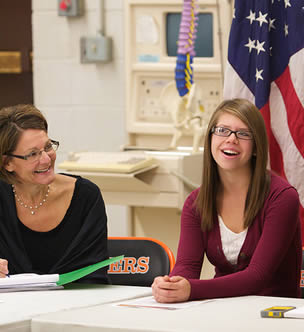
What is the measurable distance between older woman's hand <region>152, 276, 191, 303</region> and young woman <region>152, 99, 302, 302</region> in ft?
0.85

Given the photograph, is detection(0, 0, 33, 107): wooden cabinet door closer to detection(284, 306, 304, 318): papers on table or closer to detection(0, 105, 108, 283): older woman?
detection(0, 105, 108, 283): older woman

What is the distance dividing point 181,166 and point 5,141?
1582mm

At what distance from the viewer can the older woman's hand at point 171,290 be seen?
1.97 meters

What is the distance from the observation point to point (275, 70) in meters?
3.30

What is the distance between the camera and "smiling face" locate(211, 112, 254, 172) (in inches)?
91.7

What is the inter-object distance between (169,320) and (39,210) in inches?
33.7

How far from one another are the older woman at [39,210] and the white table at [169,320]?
0.50 metres

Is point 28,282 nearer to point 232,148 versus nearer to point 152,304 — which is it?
point 152,304

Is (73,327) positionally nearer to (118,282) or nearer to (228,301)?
(228,301)

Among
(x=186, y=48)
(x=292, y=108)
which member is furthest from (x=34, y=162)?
(x=186, y=48)

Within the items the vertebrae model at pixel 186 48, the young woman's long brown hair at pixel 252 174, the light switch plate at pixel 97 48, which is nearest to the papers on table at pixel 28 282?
the young woman's long brown hair at pixel 252 174

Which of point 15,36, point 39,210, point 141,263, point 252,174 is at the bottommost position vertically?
point 141,263

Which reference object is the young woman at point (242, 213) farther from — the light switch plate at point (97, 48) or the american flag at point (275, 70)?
the light switch plate at point (97, 48)

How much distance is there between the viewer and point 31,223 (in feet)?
7.97
